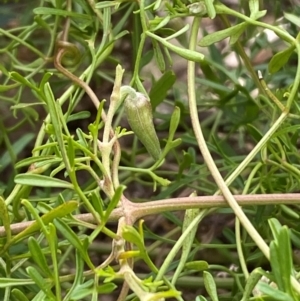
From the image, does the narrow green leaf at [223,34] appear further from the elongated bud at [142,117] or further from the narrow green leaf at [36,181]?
the narrow green leaf at [36,181]

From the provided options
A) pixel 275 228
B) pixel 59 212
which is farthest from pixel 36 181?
pixel 275 228

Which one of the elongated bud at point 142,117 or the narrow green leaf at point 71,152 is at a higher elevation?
the narrow green leaf at point 71,152

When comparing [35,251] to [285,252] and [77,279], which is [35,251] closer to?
[77,279]

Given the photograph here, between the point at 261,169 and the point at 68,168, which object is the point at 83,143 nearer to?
the point at 68,168

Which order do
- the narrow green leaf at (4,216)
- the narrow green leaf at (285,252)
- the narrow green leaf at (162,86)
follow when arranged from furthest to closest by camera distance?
the narrow green leaf at (162,86) < the narrow green leaf at (4,216) < the narrow green leaf at (285,252)

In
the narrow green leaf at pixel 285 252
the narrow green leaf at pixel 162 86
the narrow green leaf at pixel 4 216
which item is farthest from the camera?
the narrow green leaf at pixel 162 86

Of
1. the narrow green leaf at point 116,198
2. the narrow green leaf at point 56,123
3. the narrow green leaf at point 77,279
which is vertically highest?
the narrow green leaf at point 56,123

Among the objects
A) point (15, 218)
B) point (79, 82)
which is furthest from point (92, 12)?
point (15, 218)

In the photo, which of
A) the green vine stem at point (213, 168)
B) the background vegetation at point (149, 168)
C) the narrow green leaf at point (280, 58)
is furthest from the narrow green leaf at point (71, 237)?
the narrow green leaf at point (280, 58)

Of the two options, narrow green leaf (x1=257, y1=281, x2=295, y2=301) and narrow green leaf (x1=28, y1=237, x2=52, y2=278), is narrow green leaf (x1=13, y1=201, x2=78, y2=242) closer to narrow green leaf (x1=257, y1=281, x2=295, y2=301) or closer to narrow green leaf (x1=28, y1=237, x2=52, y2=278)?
narrow green leaf (x1=28, y1=237, x2=52, y2=278)
